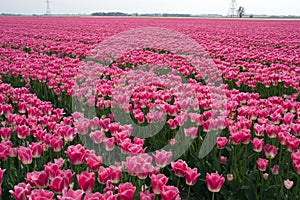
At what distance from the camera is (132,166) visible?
2236 millimetres

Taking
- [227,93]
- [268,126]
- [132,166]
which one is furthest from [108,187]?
[227,93]

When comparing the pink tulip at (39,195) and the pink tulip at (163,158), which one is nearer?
the pink tulip at (39,195)

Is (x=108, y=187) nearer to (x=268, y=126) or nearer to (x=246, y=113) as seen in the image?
(x=268, y=126)

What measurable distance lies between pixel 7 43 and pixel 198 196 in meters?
12.9

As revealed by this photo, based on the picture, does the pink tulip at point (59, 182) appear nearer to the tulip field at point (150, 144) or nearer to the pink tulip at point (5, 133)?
the tulip field at point (150, 144)

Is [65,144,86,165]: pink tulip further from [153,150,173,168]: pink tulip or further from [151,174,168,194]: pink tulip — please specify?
[151,174,168,194]: pink tulip

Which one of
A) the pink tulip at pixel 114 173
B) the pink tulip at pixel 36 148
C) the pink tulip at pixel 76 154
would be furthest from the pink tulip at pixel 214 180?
the pink tulip at pixel 36 148

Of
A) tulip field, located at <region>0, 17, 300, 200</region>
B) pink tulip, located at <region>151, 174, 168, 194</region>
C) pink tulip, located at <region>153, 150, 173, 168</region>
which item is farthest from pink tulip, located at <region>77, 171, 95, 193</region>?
pink tulip, located at <region>153, 150, 173, 168</region>

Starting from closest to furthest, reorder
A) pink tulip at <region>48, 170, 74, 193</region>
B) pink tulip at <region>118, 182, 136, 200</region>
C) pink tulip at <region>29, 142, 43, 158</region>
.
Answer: pink tulip at <region>118, 182, 136, 200</region>
pink tulip at <region>48, 170, 74, 193</region>
pink tulip at <region>29, 142, 43, 158</region>

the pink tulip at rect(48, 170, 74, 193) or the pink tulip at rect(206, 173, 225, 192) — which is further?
the pink tulip at rect(206, 173, 225, 192)

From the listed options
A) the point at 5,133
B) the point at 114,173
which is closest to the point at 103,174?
the point at 114,173

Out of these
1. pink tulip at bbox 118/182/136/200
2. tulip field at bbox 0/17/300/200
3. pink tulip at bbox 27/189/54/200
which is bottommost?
tulip field at bbox 0/17/300/200

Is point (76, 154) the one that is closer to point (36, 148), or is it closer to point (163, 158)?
point (36, 148)

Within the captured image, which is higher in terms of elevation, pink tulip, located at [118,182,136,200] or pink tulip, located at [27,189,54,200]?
pink tulip, located at [27,189,54,200]
